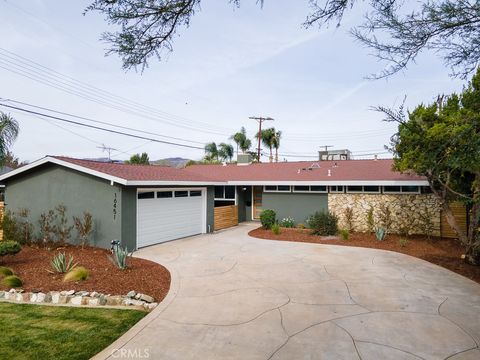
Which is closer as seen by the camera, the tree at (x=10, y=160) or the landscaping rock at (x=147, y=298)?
the landscaping rock at (x=147, y=298)

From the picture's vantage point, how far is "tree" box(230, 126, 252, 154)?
126 feet

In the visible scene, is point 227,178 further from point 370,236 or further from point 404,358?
point 404,358

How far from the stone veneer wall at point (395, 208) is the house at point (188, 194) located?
41mm

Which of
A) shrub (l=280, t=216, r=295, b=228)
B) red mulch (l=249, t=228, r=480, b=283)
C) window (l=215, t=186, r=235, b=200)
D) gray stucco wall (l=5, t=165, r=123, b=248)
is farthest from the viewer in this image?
window (l=215, t=186, r=235, b=200)

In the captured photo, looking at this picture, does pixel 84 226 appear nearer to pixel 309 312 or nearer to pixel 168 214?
pixel 168 214

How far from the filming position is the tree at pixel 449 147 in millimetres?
3271

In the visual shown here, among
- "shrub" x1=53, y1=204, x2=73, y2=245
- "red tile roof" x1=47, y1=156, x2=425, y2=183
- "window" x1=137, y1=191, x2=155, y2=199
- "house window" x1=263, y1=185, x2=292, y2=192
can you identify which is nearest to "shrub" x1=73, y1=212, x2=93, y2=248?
"shrub" x1=53, y1=204, x2=73, y2=245

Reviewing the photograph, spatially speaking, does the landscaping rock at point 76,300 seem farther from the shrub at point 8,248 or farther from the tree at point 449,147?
the tree at point 449,147

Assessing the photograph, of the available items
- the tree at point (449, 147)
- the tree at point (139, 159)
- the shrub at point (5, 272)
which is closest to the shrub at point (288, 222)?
the tree at point (449, 147)

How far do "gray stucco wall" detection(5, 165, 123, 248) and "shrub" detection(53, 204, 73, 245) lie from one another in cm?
18

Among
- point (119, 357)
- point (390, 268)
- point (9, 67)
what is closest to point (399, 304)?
point (390, 268)

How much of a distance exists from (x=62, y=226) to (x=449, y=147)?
39.1 feet

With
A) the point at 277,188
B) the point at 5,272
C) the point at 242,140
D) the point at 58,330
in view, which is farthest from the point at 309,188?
the point at 242,140

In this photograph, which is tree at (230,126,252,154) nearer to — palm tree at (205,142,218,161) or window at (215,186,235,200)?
palm tree at (205,142,218,161)
